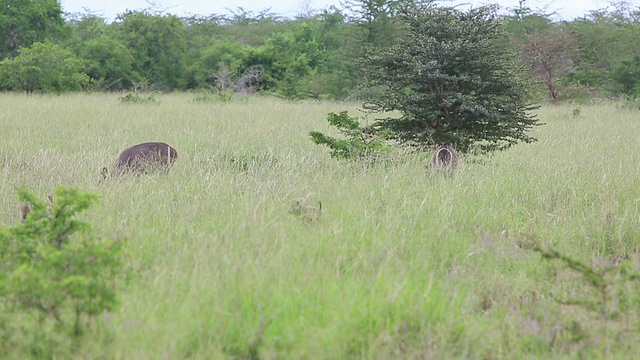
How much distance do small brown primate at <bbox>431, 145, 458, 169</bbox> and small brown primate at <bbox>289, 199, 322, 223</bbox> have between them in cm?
184

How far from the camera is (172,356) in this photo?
2135mm

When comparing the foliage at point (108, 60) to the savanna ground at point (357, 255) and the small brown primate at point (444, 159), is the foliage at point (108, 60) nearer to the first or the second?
the savanna ground at point (357, 255)

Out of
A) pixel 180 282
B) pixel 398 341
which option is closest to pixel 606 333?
pixel 398 341

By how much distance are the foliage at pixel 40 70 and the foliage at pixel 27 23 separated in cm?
378

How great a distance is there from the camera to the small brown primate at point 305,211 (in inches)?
150

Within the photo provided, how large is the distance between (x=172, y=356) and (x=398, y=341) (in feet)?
2.77

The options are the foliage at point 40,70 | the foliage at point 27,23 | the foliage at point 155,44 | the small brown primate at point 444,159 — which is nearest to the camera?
the small brown primate at point 444,159

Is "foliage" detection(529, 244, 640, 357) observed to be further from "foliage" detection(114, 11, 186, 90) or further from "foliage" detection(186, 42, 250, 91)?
"foliage" detection(114, 11, 186, 90)

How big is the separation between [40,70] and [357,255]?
19.5 m

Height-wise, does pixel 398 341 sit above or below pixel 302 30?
below

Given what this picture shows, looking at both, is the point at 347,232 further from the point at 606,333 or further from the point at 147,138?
the point at 147,138

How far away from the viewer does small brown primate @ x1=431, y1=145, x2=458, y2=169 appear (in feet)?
18.0

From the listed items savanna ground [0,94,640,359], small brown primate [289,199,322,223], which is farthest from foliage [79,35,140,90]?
small brown primate [289,199,322,223]

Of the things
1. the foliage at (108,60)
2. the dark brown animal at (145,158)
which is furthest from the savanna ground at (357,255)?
the foliage at (108,60)
